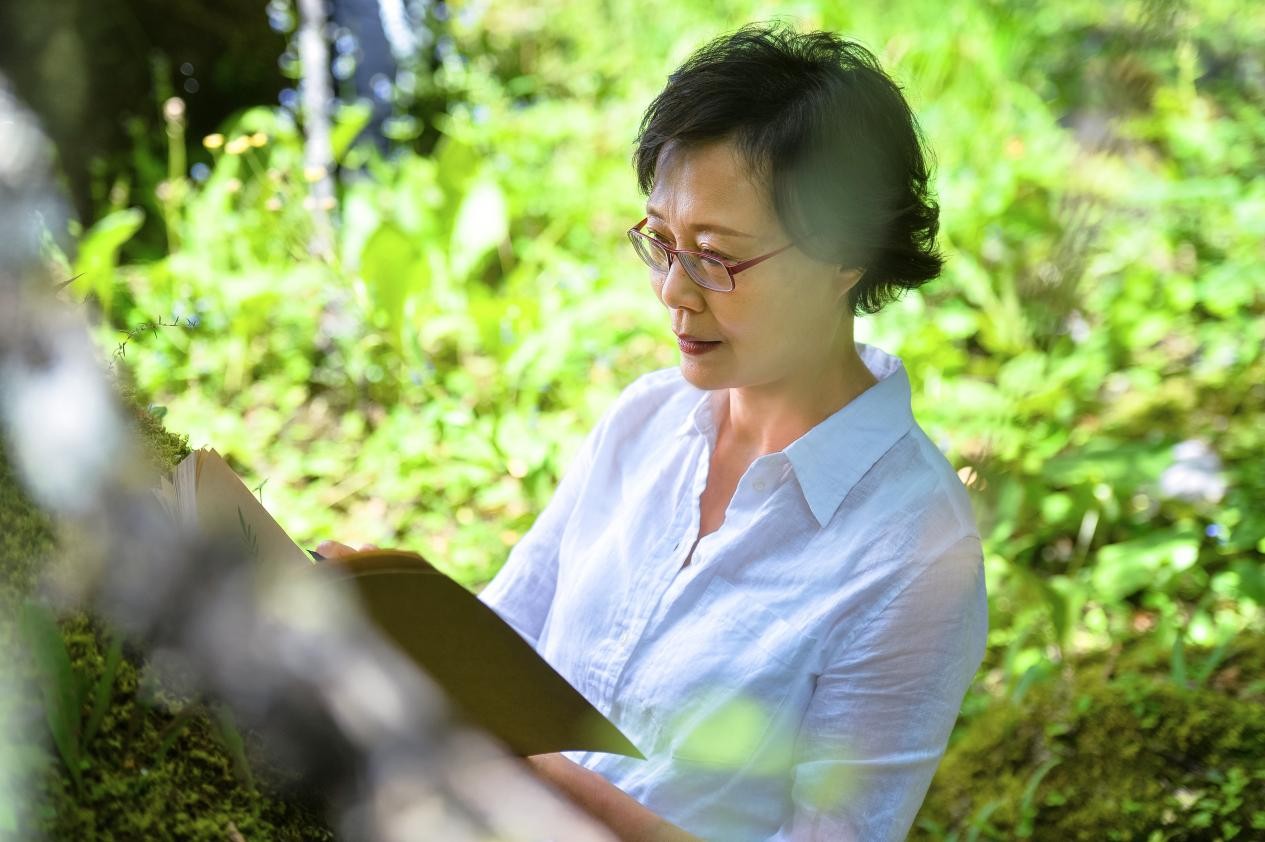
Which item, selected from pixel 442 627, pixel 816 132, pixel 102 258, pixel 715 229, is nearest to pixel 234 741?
pixel 442 627

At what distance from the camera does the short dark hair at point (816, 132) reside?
54.8 inches

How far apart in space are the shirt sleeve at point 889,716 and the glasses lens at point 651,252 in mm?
496

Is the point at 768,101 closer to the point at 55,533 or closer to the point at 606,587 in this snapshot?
the point at 606,587

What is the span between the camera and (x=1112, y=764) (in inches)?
80.5

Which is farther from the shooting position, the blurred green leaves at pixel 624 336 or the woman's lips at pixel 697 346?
the blurred green leaves at pixel 624 336

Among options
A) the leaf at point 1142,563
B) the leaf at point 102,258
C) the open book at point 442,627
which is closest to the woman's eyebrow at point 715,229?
the open book at point 442,627

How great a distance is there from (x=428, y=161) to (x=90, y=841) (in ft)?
13.6

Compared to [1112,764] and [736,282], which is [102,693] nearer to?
[736,282]

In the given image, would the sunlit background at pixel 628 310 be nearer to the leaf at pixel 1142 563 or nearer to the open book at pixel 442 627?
the leaf at pixel 1142 563

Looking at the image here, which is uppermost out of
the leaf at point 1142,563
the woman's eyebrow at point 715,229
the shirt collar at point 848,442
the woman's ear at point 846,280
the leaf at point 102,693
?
the leaf at point 102,693

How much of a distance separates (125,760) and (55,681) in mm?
71

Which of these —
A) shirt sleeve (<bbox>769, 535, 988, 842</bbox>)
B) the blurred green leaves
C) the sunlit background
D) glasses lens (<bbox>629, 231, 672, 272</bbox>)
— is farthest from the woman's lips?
the blurred green leaves

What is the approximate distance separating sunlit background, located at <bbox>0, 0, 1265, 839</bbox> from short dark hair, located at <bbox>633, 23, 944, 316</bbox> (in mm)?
511

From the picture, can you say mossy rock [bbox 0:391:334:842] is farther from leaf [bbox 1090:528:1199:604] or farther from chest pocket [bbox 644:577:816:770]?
leaf [bbox 1090:528:1199:604]
